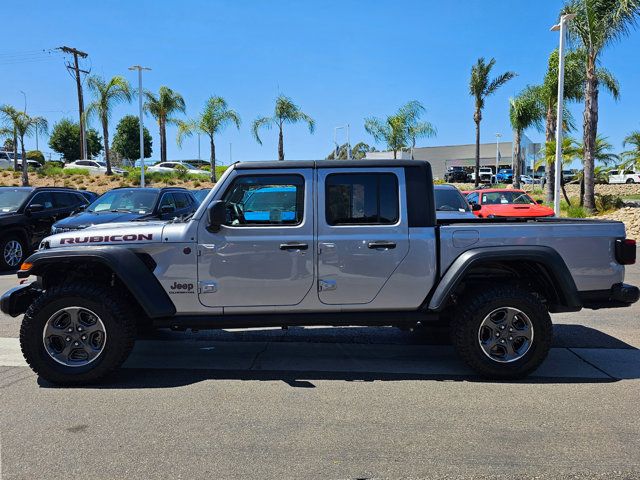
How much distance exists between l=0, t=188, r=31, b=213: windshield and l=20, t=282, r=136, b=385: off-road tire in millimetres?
8021

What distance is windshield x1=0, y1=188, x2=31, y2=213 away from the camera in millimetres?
11609

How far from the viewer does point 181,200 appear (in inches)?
492

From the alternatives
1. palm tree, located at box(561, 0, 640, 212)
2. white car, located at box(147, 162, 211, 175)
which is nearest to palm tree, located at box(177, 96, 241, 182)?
white car, located at box(147, 162, 211, 175)

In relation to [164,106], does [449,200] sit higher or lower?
lower

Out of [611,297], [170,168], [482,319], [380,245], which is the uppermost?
[170,168]

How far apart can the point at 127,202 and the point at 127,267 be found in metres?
7.23

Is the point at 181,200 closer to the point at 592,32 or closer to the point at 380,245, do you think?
the point at 380,245

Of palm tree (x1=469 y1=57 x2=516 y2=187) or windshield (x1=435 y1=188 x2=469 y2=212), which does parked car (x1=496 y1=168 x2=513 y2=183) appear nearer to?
palm tree (x1=469 y1=57 x2=516 y2=187)

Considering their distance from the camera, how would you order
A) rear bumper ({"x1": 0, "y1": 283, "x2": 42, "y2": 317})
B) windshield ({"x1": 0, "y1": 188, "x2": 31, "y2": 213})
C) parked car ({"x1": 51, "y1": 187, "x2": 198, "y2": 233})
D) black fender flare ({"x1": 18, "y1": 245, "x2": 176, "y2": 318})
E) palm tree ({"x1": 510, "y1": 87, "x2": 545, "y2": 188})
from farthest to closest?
palm tree ({"x1": 510, "y1": 87, "x2": 545, "y2": 188})
windshield ({"x1": 0, "y1": 188, "x2": 31, "y2": 213})
parked car ({"x1": 51, "y1": 187, "x2": 198, "y2": 233})
rear bumper ({"x1": 0, "y1": 283, "x2": 42, "y2": 317})
black fender flare ({"x1": 18, "y1": 245, "x2": 176, "y2": 318})

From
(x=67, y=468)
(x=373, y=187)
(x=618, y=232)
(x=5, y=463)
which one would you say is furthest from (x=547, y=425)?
(x=5, y=463)

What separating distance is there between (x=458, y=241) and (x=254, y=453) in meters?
2.49

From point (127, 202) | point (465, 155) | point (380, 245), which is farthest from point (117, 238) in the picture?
point (465, 155)

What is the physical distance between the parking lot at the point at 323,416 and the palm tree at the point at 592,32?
17501 mm

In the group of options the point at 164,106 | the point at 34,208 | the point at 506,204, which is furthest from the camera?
the point at 164,106
